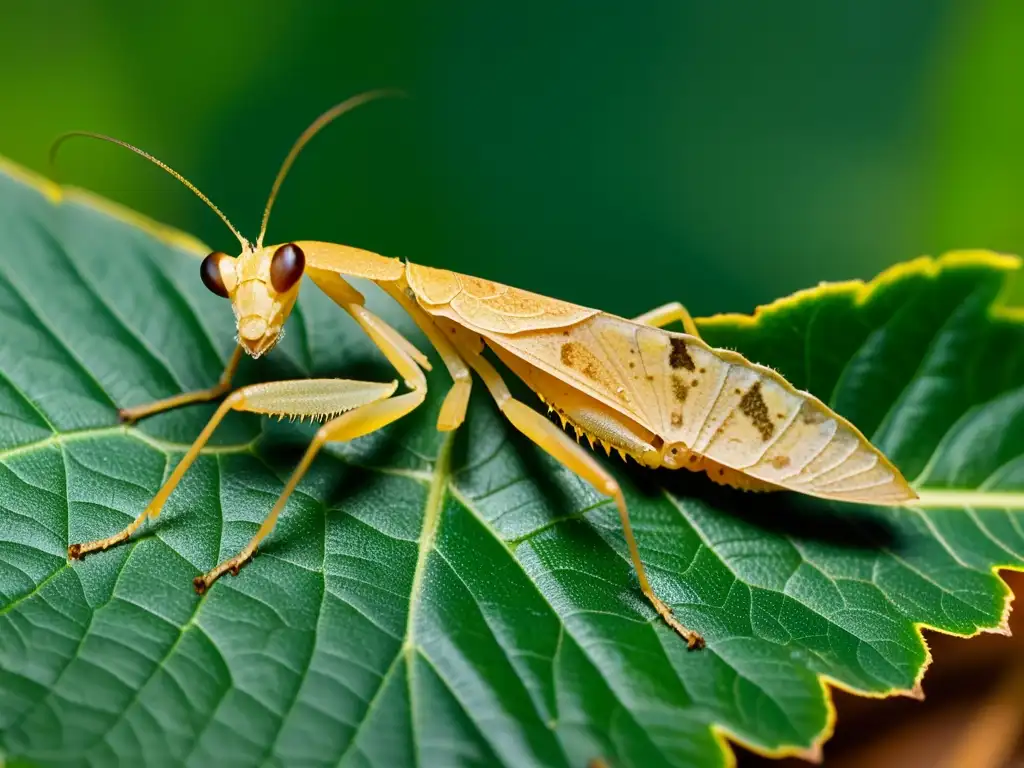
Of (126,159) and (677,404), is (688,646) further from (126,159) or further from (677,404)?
(126,159)

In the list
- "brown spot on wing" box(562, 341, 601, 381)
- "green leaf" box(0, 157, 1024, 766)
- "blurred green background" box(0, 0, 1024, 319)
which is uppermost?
"blurred green background" box(0, 0, 1024, 319)

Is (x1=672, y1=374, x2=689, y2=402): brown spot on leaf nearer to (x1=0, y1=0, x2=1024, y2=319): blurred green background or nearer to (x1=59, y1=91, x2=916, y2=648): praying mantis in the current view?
(x1=59, y1=91, x2=916, y2=648): praying mantis

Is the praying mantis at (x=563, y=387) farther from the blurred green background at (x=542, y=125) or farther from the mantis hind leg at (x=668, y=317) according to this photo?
the blurred green background at (x=542, y=125)

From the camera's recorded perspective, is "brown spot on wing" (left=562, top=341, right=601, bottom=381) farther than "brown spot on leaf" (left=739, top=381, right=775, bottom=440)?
Yes

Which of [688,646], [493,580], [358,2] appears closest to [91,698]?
[493,580]

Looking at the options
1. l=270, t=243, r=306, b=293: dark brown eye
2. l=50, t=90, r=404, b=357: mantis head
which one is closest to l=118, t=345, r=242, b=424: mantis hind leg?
l=50, t=90, r=404, b=357: mantis head

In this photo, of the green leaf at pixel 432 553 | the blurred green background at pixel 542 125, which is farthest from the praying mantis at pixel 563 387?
the blurred green background at pixel 542 125
